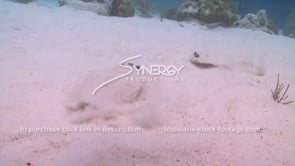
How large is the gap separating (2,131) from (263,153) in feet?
8.06

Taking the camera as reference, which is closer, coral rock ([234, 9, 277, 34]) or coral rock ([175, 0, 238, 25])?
coral rock ([175, 0, 238, 25])

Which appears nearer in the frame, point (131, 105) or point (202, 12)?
point (131, 105)

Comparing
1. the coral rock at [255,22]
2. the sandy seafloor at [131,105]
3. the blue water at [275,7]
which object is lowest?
the sandy seafloor at [131,105]

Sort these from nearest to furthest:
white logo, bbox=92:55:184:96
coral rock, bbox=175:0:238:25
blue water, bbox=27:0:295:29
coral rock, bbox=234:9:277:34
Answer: white logo, bbox=92:55:184:96, coral rock, bbox=175:0:238:25, coral rock, bbox=234:9:277:34, blue water, bbox=27:0:295:29

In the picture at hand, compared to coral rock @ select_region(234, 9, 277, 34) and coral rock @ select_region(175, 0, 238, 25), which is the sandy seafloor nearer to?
coral rock @ select_region(175, 0, 238, 25)

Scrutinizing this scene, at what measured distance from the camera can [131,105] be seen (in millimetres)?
3045

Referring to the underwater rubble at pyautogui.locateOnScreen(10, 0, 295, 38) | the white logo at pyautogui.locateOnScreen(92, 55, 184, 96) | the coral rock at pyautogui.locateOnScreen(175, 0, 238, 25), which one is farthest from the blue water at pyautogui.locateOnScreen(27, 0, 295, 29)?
the white logo at pyautogui.locateOnScreen(92, 55, 184, 96)

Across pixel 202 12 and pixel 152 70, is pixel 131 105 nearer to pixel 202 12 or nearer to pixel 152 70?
pixel 152 70

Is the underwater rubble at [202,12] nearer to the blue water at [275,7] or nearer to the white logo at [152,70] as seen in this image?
the white logo at [152,70]

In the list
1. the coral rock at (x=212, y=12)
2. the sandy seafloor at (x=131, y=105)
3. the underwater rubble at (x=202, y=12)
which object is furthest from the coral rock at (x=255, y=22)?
the sandy seafloor at (x=131, y=105)

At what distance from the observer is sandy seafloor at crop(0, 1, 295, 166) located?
7.36ft

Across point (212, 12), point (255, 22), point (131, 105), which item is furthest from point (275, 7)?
point (131, 105)

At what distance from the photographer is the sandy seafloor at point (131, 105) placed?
7.36 ft

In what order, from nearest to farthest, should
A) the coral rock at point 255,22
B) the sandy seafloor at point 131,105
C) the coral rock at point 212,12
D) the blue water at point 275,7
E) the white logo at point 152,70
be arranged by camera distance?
the sandy seafloor at point 131,105 → the white logo at point 152,70 → the coral rock at point 212,12 → the coral rock at point 255,22 → the blue water at point 275,7
